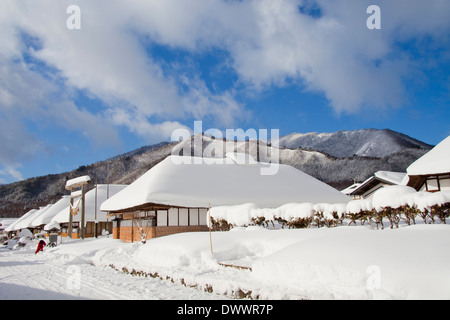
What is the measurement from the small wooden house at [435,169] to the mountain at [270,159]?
5593 cm

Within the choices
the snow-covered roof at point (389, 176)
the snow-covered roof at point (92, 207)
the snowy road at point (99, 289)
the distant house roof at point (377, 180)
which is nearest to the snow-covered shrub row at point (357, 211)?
the snowy road at point (99, 289)

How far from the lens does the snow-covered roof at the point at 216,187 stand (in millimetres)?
24288

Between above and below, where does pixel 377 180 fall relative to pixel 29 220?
above

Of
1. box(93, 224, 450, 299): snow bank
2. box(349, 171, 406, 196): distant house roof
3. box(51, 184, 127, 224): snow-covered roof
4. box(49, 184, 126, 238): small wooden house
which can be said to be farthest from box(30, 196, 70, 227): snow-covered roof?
box(93, 224, 450, 299): snow bank

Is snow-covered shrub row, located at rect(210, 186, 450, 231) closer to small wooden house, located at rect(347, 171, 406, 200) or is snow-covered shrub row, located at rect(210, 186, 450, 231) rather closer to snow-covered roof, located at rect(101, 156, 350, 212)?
snow-covered roof, located at rect(101, 156, 350, 212)

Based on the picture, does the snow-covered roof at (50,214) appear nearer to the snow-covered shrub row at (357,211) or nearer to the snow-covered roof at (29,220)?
the snow-covered roof at (29,220)

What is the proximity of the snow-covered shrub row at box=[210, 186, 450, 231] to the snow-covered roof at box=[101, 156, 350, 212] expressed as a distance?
12.7ft

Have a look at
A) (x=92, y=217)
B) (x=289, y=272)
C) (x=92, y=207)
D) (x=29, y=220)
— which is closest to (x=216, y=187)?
(x=289, y=272)

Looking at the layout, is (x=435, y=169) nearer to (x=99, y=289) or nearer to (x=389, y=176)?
(x=99, y=289)

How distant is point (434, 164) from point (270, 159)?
9851 cm

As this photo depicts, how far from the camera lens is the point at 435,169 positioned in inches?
790

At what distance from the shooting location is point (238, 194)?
88.1ft
